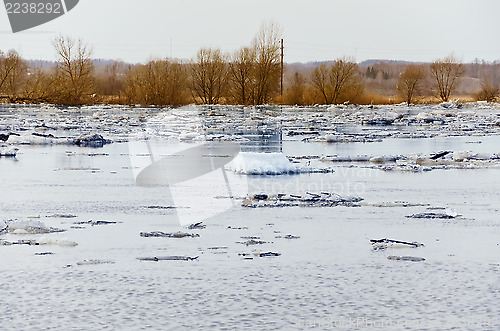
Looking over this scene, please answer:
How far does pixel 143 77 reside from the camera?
5144 cm

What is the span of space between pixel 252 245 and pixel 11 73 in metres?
45.2

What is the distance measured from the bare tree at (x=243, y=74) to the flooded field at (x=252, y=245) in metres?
38.2

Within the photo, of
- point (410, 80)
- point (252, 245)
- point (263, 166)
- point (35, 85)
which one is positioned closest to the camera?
point (252, 245)

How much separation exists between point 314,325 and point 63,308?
1.71 m

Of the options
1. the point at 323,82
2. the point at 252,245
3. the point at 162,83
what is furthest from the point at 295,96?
the point at 252,245

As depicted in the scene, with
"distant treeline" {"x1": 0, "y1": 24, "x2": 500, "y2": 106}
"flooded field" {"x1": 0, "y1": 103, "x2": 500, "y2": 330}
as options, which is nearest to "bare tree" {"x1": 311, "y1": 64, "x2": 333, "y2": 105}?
"distant treeline" {"x1": 0, "y1": 24, "x2": 500, "y2": 106}

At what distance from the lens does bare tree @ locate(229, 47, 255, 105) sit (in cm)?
5181

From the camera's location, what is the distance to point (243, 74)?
51.7 m

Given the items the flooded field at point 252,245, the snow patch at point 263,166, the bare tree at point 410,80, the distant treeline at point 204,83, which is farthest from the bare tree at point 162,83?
the snow patch at point 263,166

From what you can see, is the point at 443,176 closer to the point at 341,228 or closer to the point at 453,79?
the point at 341,228

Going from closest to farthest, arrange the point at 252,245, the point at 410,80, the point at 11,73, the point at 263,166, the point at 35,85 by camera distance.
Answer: the point at 252,245
the point at 263,166
the point at 35,85
the point at 11,73
the point at 410,80

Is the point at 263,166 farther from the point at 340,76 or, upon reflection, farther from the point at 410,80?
the point at 410,80

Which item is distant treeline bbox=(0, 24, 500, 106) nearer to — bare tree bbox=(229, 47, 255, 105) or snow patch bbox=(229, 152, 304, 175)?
bare tree bbox=(229, 47, 255, 105)

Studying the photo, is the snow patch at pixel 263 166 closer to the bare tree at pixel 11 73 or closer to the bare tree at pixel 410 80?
the bare tree at pixel 11 73
